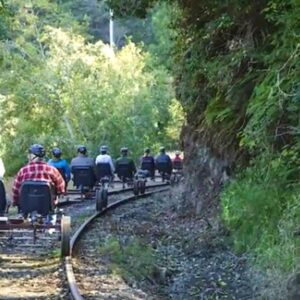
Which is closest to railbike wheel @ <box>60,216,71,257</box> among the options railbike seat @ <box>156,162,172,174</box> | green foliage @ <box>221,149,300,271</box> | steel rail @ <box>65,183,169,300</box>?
steel rail @ <box>65,183,169,300</box>

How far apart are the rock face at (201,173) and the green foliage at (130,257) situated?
2.06 m

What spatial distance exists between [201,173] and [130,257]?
178 inches

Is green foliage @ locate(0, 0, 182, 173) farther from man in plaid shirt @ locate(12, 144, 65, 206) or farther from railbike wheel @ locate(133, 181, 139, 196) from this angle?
man in plaid shirt @ locate(12, 144, 65, 206)

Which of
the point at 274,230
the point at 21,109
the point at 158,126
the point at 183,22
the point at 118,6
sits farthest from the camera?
the point at 158,126

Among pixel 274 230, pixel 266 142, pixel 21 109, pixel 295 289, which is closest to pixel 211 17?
pixel 266 142

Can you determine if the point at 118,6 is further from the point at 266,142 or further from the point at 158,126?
the point at 158,126

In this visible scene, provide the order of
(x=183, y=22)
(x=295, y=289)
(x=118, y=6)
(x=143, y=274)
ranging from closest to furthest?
(x=295, y=289), (x=143, y=274), (x=118, y=6), (x=183, y=22)

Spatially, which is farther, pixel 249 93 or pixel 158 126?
pixel 158 126

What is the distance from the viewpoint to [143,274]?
1066cm

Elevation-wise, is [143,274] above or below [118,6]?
below

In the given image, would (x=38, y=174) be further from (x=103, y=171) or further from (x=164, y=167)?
(x=164, y=167)

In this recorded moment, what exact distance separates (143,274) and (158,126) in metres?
31.6

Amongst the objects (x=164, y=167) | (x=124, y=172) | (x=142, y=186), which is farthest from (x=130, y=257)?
(x=164, y=167)

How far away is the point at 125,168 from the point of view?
24062 millimetres
